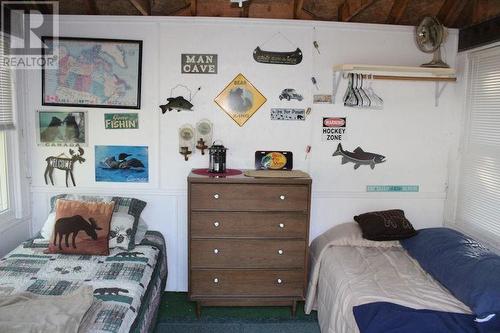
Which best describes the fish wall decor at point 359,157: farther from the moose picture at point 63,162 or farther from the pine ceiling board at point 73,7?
the pine ceiling board at point 73,7

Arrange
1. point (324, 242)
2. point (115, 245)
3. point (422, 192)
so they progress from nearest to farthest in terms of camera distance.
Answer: point (115, 245)
point (324, 242)
point (422, 192)

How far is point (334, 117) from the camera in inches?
134

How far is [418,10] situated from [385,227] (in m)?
1.79

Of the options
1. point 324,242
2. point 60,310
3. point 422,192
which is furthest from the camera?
point 422,192

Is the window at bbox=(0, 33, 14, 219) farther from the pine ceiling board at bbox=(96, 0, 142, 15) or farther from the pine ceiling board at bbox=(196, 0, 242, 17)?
the pine ceiling board at bbox=(196, 0, 242, 17)

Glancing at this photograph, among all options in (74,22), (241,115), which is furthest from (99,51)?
(241,115)

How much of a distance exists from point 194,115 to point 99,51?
918 mm

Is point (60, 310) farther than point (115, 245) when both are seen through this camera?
No

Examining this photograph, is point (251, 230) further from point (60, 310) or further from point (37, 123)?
point (37, 123)

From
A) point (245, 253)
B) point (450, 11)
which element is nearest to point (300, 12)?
point (450, 11)

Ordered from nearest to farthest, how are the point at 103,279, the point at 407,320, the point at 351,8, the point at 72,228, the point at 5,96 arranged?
the point at 407,320, the point at 103,279, the point at 72,228, the point at 5,96, the point at 351,8

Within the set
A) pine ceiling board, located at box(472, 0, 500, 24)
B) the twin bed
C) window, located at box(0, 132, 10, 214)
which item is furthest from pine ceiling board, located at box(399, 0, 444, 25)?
window, located at box(0, 132, 10, 214)

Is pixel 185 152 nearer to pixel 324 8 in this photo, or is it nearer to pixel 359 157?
pixel 359 157

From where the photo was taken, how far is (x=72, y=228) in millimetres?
2842
